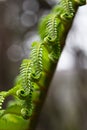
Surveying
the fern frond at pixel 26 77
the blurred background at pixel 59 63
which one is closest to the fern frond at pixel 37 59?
the fern frond at pixel 26 77

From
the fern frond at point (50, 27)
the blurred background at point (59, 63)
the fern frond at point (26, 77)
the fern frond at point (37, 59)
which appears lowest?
the blurred background at point (59, 63)

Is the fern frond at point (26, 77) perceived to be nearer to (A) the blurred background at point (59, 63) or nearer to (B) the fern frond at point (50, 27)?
(B) the fern frond at point (50, 27)

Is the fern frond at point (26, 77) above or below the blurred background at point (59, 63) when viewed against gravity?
above

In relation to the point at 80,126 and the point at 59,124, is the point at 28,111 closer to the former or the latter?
the point at 80,126

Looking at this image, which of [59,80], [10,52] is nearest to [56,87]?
[59,80]

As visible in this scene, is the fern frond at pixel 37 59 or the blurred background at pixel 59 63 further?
the blurred background at pixel 59 63

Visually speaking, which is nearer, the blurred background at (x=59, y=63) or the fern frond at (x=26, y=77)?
the fern frond at (x=26, y=77)

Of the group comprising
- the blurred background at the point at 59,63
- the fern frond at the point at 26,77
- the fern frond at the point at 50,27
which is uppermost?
the fern frond at the point at 50,27

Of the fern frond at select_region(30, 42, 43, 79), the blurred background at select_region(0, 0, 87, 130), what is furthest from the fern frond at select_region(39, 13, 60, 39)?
the blurred background at select_region(0, 0, 87, 130)

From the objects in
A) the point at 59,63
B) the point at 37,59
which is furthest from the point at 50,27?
the point at 59,63
